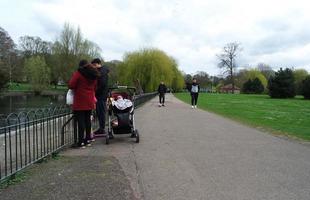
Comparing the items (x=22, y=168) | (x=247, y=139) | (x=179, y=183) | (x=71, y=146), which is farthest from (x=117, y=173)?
(x=247, y=139)

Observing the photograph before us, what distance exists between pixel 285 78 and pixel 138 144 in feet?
177

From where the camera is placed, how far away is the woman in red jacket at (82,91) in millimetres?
8164

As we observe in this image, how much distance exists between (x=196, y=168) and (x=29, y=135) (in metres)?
3.08

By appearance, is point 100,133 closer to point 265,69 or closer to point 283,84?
point 283,84

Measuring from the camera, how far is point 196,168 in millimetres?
6672

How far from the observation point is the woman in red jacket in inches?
321

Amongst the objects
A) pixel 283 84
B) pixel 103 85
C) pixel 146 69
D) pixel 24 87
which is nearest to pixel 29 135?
pixel 103 85

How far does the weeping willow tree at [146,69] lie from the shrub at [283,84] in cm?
1641

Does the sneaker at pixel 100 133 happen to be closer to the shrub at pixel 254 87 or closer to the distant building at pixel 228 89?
the shrub at pixel 254 87

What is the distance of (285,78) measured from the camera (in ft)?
193

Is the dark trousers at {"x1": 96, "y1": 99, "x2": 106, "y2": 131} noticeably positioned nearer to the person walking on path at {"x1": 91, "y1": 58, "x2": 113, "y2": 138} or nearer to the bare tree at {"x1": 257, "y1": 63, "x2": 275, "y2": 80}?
the person walking on path at {"x1": 91, "y1": 58, "x2": 113, "y2": 138}

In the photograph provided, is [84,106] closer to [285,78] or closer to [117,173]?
[117,173]

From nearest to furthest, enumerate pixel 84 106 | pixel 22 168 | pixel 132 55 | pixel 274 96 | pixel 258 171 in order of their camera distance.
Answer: pixel 22 168 → pixel 258 171 → pixel 84 106 → pixel 132 55 → pixel 274 96

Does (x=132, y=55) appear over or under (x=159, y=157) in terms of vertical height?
over
